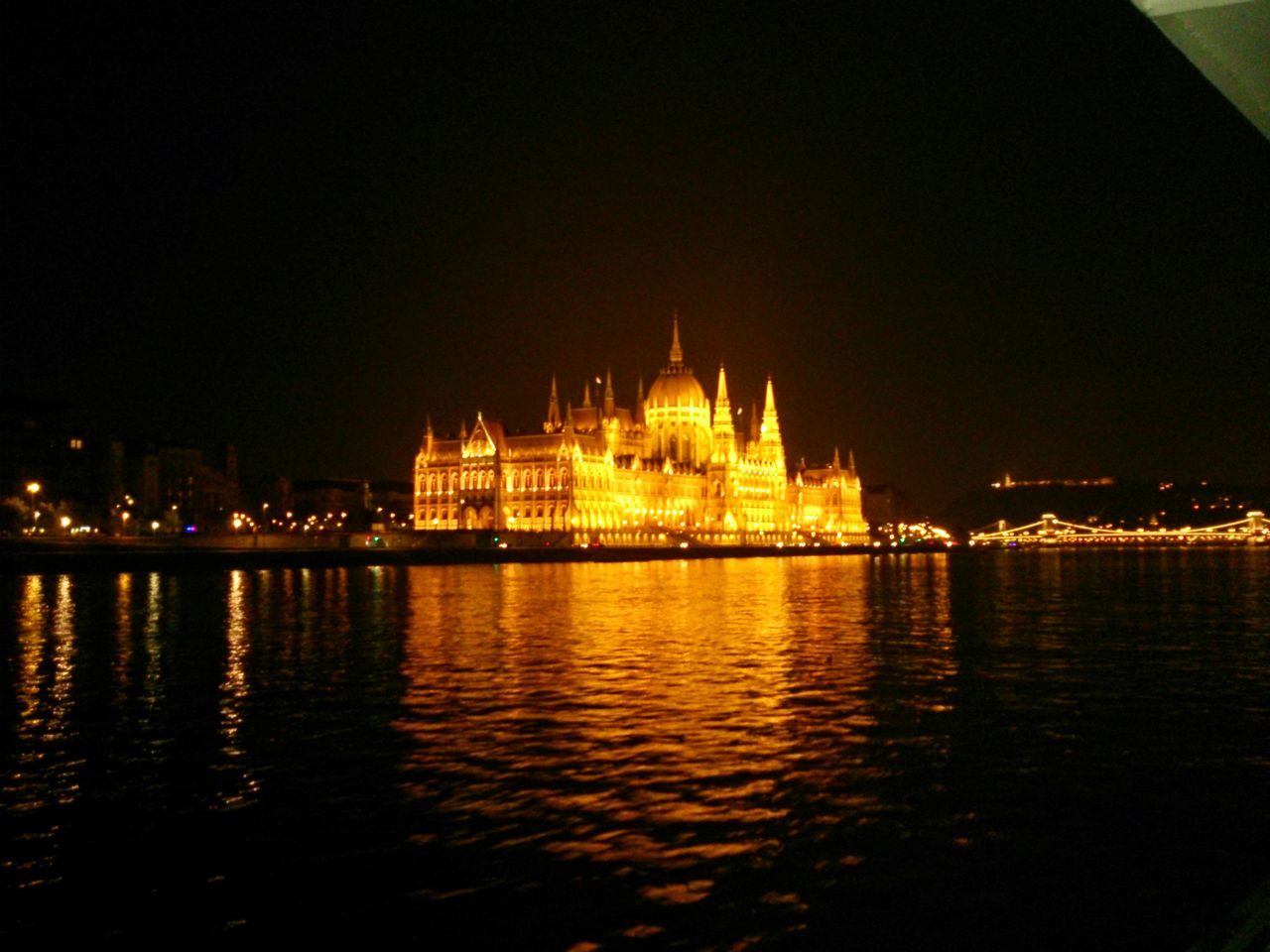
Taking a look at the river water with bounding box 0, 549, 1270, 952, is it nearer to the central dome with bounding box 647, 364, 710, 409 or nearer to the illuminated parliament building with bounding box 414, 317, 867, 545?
the illuminated parliament building with bounding box 414, 317, 867, 545

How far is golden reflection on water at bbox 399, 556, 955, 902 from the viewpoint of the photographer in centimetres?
1196

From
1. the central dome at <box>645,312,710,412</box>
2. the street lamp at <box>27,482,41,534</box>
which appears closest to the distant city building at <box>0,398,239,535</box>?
the street lamp at <box>27,482,41,534</box>

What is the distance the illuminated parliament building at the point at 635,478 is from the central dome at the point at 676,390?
0.13 metres

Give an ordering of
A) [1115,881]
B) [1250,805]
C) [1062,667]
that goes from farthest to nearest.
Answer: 1. [1062,667]
2. [1250,805]
3. [1115,881]

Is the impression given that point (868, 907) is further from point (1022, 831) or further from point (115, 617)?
point (115, 617)

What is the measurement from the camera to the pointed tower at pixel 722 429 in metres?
163

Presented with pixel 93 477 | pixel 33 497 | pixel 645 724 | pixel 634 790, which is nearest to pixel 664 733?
pixel 645 724

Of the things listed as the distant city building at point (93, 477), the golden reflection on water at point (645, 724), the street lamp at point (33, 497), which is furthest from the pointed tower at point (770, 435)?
the golden reflection on water at point (645, 724)

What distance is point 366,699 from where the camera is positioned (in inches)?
786

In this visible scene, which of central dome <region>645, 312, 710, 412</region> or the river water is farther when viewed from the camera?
central dome <region>645, 312, 710, 412</region>

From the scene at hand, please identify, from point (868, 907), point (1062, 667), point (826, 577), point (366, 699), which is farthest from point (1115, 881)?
point (826, 577)

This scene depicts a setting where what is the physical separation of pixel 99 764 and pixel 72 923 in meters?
6.07

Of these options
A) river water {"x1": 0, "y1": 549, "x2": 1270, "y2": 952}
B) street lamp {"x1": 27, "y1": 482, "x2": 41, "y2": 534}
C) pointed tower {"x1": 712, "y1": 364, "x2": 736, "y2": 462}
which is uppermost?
pointed tower {"x1": 712, "y1": 364, "x2": 736, "y2": 462}

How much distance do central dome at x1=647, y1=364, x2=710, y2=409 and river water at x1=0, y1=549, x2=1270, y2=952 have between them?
13635cm
